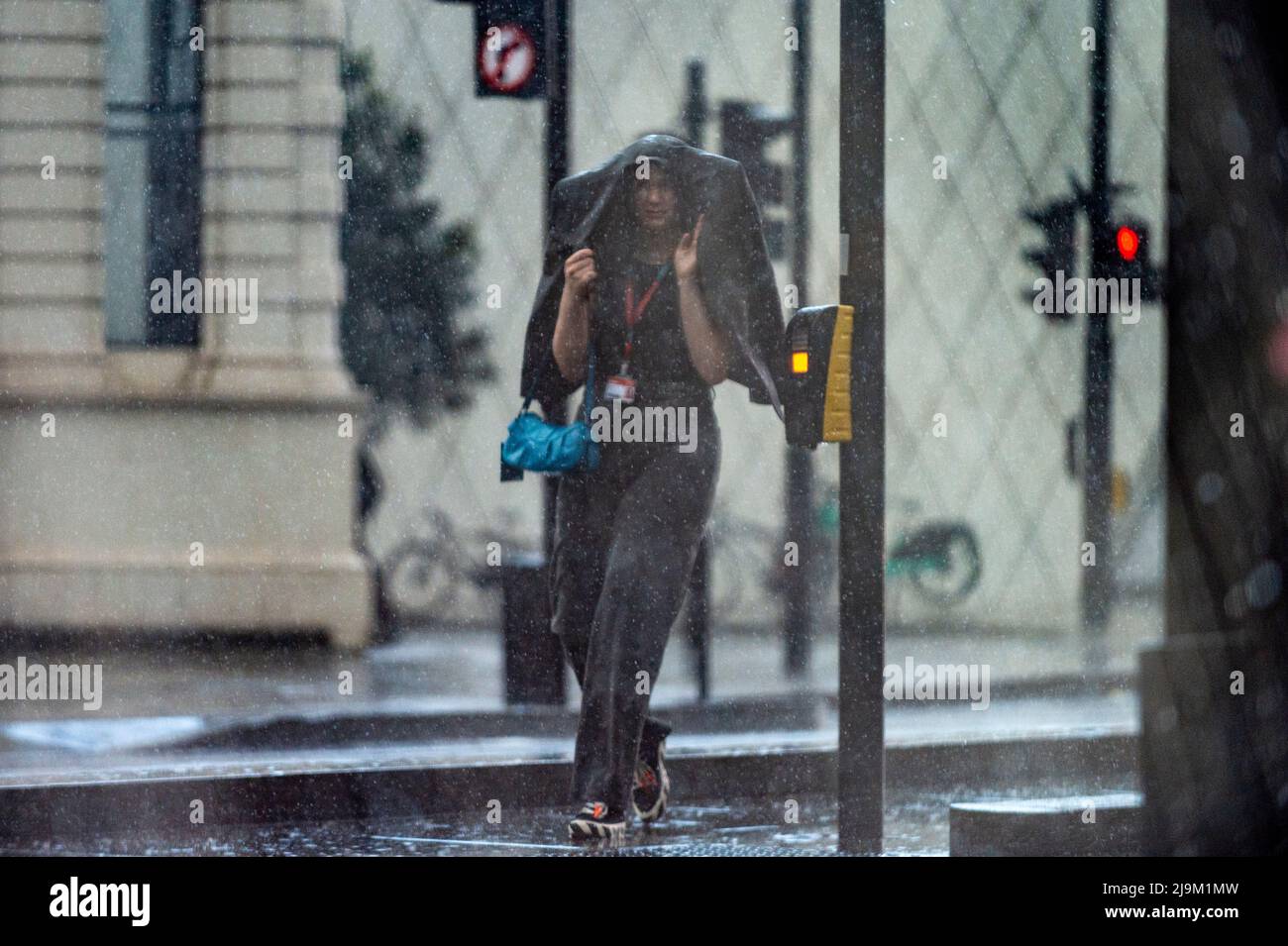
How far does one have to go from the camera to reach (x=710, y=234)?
5.55 metres

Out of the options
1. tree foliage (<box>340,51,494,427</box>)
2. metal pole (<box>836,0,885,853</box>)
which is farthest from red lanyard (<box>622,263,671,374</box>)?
tree foliage (<box>340,51,494,427</box>)

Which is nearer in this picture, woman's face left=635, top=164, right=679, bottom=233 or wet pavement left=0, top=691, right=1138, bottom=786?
woman's face left=635, top=164, right=679, bottom=233

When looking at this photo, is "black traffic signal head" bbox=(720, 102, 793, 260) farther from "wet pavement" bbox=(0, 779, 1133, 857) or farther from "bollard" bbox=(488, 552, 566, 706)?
"wet pavement" bbox=(0, 779, 1133, 857)

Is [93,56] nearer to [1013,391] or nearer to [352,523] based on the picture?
[352,523]

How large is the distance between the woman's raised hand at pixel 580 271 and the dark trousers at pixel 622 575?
0.42 metres

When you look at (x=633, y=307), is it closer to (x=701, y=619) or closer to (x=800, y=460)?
(x=701, y=619)

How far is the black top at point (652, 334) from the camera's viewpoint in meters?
5.58

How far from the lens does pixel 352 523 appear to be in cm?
1246

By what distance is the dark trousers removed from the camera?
5477 mm

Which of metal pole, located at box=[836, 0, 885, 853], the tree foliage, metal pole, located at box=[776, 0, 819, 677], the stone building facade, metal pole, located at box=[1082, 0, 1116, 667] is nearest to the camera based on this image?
metal pole, located at box=[836, 0, 885, 853]

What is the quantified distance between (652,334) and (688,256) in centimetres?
23

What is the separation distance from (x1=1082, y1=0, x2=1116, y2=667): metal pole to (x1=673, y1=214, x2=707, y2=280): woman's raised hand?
4176 millimetres

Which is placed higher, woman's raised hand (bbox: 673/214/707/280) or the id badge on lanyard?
woman's raised hand (bbox: 673/214/707/280)

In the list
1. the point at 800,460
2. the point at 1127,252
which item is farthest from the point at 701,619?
the point at 1127,252
